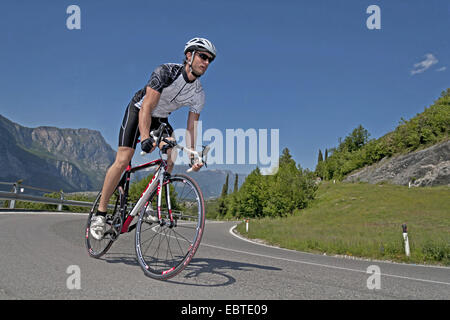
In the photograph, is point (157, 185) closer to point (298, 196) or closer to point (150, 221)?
point (150, 221)

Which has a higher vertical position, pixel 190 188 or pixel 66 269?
pixel 190 188

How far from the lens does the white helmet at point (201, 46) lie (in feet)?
11.6

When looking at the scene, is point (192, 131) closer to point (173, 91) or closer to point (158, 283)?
point (173, 91)

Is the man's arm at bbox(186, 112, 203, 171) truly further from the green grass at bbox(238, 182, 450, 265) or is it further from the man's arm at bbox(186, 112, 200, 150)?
the green grass at bbox(238, 182, 450, 265)

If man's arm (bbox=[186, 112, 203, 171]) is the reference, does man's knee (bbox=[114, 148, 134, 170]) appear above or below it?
below

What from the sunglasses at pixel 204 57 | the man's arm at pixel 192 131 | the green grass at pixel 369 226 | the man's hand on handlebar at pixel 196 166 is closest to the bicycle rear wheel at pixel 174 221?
the man's hand on handlebar at pixel 196 166

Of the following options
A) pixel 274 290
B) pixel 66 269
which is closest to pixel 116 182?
pixel 66 269

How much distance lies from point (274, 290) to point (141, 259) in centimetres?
147

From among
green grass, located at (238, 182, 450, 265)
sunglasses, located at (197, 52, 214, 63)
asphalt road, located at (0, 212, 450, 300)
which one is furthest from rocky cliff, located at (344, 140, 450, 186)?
sunglasses, located at (197, 52, 214, 63)

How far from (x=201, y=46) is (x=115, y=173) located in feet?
6.65

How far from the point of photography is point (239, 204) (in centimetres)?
7894

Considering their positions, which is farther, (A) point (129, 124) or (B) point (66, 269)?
(A) point (129, 124)

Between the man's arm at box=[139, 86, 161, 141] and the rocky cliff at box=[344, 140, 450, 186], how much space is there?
215ft

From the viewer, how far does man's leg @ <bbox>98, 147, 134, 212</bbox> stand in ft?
13.5
